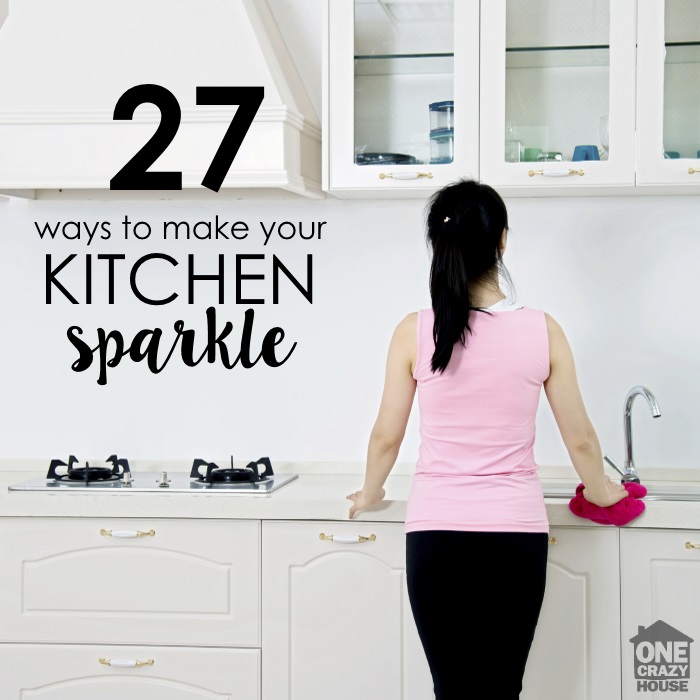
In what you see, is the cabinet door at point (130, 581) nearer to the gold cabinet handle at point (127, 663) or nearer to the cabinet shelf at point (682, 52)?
the gold cabinet handle at point (127, 663)

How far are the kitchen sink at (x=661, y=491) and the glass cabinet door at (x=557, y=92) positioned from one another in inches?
30.2

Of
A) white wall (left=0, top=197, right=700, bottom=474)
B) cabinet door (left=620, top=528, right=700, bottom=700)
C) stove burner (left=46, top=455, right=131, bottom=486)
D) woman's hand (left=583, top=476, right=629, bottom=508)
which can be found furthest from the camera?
white wall (left=0, top=197, right=700, bottom=474)

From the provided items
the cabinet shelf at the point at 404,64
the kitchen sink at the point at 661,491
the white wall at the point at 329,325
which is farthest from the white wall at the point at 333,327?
the cabinet shelf at the point at 404,64

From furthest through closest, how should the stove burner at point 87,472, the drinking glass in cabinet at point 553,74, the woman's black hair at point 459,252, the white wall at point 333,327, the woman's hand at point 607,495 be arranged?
1. the white wall at point 333,327
2. the stove burner at point 87,472
3. the drinking glass in cabinet at point 553,74
4. the woman's hand at point 607,495
5. the woman's black hair at point 459,252

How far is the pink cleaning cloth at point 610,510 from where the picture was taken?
2.17m

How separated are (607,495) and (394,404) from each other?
1.70ft

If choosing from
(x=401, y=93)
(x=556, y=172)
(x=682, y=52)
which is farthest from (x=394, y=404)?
(x=682, y=52)

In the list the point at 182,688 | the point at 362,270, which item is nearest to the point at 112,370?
the point at 362,270

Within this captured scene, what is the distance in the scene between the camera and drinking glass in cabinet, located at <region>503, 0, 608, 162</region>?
8.01 feet

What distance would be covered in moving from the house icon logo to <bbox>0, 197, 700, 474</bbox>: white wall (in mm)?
602

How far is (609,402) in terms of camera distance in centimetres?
274

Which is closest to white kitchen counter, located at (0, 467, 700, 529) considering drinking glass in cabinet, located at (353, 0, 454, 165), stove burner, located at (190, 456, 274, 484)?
stove burner, located at (190, 456, 274, 484)

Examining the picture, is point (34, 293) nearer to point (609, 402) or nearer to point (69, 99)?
point (69, 99)

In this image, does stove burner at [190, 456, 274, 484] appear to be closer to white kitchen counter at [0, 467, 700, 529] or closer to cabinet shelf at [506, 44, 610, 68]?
white kitchen counter at [0, 467, 700, 529]
